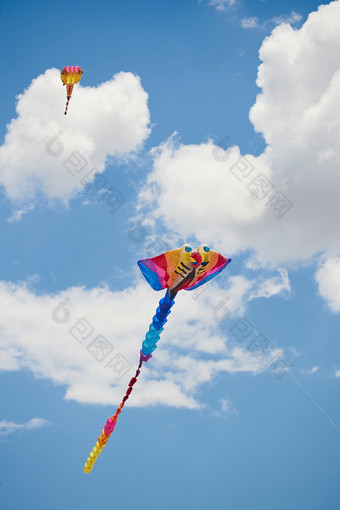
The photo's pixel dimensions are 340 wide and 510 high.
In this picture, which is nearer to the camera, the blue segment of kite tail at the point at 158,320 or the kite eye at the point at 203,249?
the kite eye at the point at 203,249

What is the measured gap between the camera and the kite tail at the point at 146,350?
19562 millimetres

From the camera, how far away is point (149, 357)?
21094 mm

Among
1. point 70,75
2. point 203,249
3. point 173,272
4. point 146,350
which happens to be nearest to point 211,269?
point 203,249

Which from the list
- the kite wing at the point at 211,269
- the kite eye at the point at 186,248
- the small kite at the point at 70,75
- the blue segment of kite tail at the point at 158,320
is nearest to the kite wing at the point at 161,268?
the kite eye at the point at 186,248

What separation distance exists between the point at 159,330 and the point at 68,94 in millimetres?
21609

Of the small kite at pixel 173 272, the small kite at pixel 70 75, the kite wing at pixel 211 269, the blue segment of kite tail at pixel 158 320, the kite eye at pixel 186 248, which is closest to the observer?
the kite eye at pixel 186 248

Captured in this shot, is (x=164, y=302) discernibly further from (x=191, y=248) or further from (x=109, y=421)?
(x=109, y=421)

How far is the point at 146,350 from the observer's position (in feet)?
67.6

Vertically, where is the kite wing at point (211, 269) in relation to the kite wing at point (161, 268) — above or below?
above

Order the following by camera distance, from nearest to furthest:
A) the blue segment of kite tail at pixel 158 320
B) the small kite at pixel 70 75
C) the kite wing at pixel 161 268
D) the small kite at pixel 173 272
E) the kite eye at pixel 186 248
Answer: the kite eye at pixel 186 248
the small kite at pixel 173 272
the kite wing at pixel 161 268
the blue segment of kite tail at pixel 158 320
the small kite at pixel 70 75

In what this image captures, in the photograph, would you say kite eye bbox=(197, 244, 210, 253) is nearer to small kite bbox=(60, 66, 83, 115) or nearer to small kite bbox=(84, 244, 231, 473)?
small kite bbox=(84, 244, 231, 473)

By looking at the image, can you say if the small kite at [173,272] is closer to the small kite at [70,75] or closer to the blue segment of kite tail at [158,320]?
the blue segment of kite tail at [158,320]

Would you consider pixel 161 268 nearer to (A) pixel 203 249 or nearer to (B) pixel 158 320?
(A) pixel 203 249

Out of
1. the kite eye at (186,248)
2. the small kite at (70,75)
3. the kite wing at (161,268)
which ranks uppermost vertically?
the small kite at (70,75)
